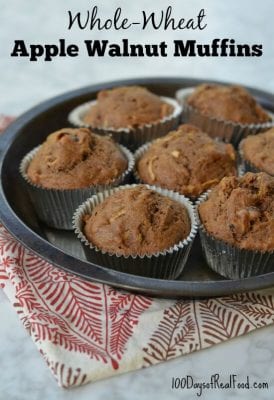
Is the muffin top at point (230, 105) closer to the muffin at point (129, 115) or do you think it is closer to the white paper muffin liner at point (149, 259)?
the muffin at point (129, 115)

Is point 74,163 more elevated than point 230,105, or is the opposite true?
point 230,105

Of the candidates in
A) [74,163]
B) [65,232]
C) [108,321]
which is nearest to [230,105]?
[74,163]

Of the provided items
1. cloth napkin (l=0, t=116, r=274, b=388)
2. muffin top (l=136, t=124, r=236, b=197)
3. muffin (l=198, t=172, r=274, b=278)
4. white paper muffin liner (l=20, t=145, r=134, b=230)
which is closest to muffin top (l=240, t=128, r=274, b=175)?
muffin top (l=136, t=124, r=236, b=197)

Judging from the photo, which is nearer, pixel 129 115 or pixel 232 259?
pixel 232 259

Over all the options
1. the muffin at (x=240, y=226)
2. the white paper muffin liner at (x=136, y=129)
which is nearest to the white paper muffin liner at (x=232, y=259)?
the muffin at (x=240, y=226)

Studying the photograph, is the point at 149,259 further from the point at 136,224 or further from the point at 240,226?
the point at 240,226

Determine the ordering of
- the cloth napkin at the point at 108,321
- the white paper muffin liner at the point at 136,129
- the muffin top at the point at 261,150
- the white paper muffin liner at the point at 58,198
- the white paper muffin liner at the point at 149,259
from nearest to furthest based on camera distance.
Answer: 1. the cloth napkin at the point at 108,321
2. the white paper muffin liner at the point at 149,259
3. the white paper muffin liner at the point at 58,198
4. the muffin top at the point at 261,150
5. the white paper muffin liner at the point at 136,129
